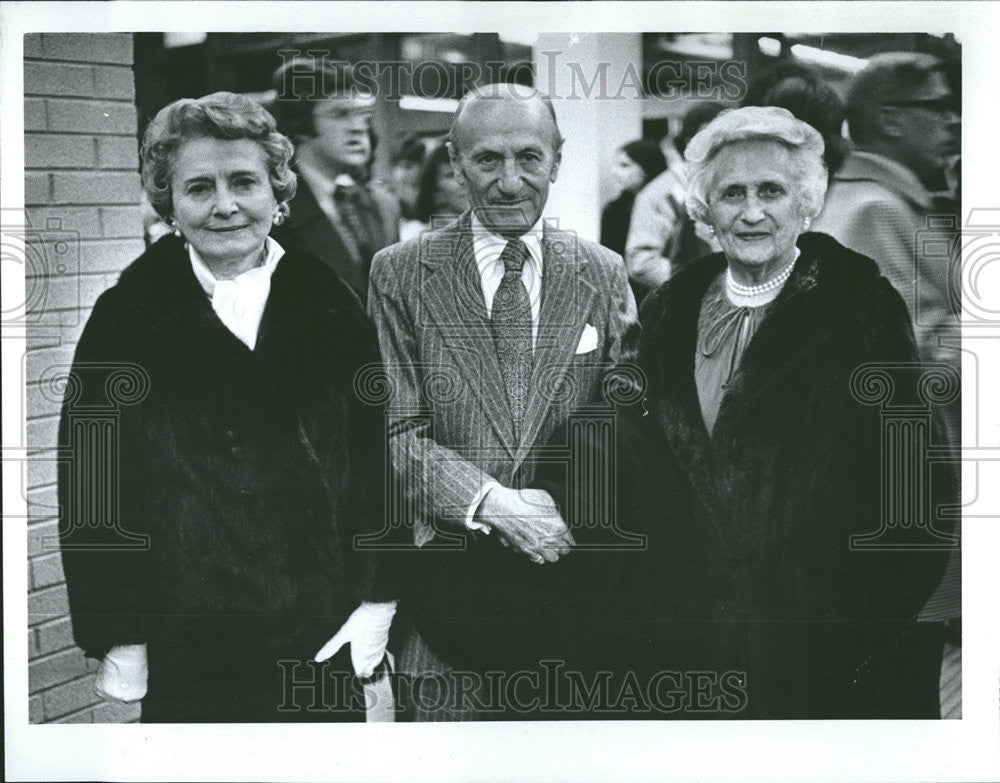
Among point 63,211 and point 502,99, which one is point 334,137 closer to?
point 502,99

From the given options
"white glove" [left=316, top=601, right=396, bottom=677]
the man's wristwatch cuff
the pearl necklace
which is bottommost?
the man's wristwatch cuff

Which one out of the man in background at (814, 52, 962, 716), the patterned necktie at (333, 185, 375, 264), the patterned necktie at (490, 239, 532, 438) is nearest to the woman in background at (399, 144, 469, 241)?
the patterned necktie at (333, 185, 375, 264)

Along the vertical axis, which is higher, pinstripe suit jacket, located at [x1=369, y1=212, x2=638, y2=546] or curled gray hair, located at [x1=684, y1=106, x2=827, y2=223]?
curled gray hair, located at [x1=684, y1=106, x2=827, y2=223]

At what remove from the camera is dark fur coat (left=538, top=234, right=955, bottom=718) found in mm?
4613

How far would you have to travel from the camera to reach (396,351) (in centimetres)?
464

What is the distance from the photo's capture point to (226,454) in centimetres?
464

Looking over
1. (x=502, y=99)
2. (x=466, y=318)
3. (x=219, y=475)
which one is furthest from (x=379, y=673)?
(x=502, y=99)

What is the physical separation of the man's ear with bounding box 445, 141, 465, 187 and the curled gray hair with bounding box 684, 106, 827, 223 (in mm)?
724

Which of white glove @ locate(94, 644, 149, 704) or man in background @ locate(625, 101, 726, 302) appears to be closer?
man in background @ locate(625, 101, 726, 302)

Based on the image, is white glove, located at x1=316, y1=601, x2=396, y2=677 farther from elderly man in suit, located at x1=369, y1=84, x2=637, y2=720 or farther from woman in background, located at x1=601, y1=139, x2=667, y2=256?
woman in background, located at x1=601, y1=139, x2=667, y2=256

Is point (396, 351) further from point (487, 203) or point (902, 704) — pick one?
point (902, 704)

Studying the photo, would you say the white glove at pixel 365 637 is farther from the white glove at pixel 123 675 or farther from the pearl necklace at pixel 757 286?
the pearl necklace at pixel 757 286

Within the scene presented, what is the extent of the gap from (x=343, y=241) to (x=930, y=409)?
6.49ft

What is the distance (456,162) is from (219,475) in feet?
4.18
